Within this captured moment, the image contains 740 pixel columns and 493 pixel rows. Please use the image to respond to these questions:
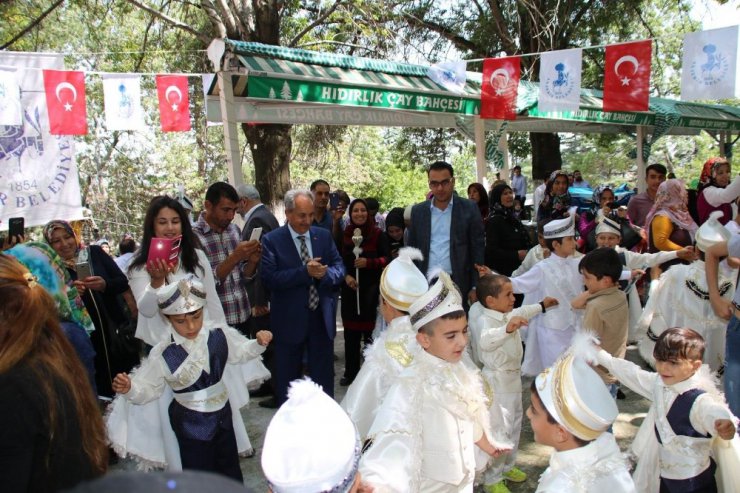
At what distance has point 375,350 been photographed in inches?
113

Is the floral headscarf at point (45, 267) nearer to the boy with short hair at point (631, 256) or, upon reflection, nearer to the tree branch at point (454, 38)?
the boy with short hair at point (631, 256)

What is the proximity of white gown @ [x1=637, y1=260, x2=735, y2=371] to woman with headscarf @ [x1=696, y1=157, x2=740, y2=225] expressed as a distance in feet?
3.54

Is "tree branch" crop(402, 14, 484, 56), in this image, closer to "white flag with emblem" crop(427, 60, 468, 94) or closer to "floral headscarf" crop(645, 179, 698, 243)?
"white flag with emblem" crop(427, 60, 468, 94)

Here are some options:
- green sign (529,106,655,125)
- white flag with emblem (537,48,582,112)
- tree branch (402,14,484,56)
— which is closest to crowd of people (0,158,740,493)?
white flag with emblem (537,48,582,112)

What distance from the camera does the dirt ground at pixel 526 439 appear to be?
381 centimetres

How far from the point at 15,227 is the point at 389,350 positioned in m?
2.83

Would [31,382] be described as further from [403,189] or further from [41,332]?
[403,189]

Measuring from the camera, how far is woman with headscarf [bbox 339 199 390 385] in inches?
218

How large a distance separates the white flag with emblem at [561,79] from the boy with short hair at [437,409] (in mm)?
6974

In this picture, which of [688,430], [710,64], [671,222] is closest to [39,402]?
[688,430]

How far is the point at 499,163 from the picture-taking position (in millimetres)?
11812

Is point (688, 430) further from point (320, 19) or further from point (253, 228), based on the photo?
point (320, 19)

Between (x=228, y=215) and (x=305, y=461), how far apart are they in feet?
11.3

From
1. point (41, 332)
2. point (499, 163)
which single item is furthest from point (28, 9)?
point (41, 332)
